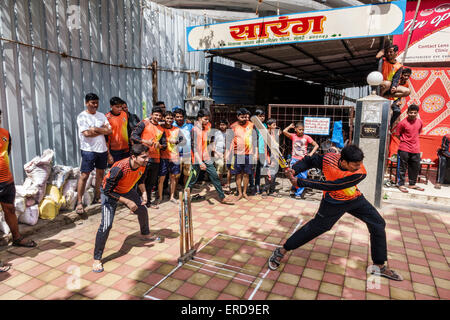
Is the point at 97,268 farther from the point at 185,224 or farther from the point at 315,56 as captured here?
the point at 315,56

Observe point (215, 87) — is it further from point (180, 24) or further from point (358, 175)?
point (358, 175)

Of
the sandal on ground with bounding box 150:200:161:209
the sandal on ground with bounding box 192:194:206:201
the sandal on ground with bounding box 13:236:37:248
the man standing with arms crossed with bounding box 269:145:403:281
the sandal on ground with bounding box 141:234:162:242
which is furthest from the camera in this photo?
the sandal on ground with bounding box 192:194:206:201

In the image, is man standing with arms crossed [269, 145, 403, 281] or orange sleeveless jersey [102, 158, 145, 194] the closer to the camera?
man standing with arms crossed [269, 145, 403, 281]

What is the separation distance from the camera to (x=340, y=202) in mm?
3795

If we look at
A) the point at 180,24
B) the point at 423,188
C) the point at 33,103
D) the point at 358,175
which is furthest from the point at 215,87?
the point at 358,175

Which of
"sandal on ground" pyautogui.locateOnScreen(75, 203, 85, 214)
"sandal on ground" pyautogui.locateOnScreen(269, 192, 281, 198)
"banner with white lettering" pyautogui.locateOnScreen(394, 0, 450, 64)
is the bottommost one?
"sandal on ground" pyautogui.locateOnScreen(269, 192, 281, 198)

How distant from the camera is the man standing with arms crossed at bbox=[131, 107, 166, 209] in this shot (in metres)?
6.14

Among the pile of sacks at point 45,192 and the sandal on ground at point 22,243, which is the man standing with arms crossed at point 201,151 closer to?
the pile of sacks at point 45,192

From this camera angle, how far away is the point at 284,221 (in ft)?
19.5

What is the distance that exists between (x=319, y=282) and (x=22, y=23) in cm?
634

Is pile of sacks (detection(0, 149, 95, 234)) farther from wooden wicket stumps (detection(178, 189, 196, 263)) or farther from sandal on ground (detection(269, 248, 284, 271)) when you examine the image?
sandal on ground (detection(269, 248, 284, 271))

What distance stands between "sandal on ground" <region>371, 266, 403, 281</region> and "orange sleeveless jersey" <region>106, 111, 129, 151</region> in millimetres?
5004

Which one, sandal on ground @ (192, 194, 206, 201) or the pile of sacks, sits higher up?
the pile of sacks

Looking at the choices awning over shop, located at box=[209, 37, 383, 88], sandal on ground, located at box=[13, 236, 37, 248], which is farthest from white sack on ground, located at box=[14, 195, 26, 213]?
awning over shop, located at box=[209, 37, 383, 88]
